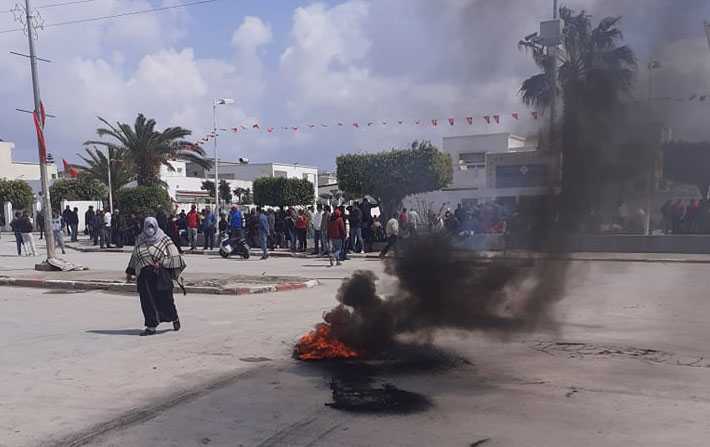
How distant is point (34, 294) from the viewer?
42.0 ft

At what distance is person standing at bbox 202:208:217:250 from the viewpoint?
22697 millimetres

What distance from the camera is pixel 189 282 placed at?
13273mm

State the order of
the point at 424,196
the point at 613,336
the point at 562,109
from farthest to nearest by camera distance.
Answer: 1. the point at 424,196
2. the point at 613,336
3. the point at 562,109

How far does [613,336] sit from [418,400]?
12.1ft

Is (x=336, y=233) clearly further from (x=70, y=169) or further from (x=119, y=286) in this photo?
(x=70, y=169)

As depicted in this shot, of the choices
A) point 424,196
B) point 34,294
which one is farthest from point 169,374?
point 424,196

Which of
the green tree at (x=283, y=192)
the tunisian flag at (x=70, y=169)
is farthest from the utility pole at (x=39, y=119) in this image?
the tunisian flag at (x=70, y=169)

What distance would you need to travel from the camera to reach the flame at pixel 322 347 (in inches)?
273

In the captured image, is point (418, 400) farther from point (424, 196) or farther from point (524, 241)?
point (424, 196)

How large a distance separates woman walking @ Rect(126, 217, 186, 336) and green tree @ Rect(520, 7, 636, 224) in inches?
193

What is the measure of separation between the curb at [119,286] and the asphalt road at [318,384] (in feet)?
6.79

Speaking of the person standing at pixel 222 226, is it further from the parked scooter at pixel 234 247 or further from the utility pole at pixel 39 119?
the utility pole at pixel 39 119

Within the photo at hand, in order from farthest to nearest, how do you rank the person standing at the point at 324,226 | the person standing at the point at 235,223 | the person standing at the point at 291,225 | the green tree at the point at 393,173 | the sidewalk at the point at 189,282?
1. the green tree at the point at 393,173
2. the person standing at the point at 291,225
3. the person standing at the point at 235,223
4. the person standing at the point at 324,226
5. the sidewalk at the point at 189,282

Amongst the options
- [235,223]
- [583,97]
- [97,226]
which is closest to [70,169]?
[97,226]
